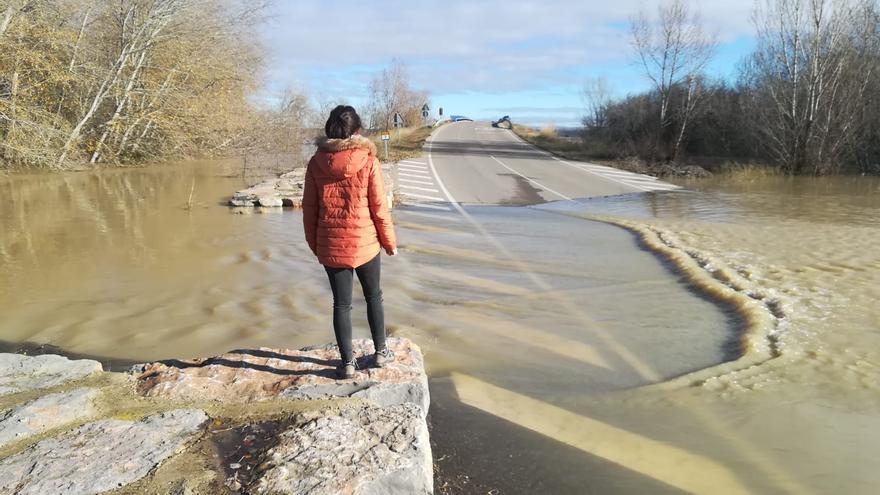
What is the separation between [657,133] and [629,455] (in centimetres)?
2742

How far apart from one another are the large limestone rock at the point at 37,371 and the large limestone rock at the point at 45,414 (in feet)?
1.11

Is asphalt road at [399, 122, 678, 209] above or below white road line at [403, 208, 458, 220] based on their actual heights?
above

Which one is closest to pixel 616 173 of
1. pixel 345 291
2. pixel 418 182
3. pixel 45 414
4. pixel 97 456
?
pixel 418 182

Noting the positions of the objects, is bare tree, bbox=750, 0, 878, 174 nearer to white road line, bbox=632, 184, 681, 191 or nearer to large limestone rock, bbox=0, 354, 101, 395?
white road line, bbox=632, 184, 681, 191

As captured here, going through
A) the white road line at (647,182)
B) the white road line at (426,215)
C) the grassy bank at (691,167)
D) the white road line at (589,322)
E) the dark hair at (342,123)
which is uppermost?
the dark hair at (342,123)

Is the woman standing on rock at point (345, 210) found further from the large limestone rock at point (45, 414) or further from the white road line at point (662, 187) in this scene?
the white road line at point (662, 187)

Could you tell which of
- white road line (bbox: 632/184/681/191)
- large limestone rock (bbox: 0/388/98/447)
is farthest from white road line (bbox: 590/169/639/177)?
large limestone rock (bbox: 0/388/98/447)

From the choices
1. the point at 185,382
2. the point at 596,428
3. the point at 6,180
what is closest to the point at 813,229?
the point at 596,428

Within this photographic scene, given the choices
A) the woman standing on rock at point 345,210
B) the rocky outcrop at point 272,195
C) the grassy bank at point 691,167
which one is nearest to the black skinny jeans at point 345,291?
the woman standing on rock at point 345,210

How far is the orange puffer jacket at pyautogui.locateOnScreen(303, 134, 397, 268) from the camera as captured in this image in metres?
3.63

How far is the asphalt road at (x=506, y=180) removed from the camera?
17.2 meters

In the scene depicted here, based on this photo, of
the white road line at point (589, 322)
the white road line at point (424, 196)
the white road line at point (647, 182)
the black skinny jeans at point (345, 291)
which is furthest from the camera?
the white road line at point (647, 182)

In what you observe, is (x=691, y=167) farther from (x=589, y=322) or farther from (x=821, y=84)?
(x=589, y=322)

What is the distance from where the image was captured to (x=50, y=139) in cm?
1997
